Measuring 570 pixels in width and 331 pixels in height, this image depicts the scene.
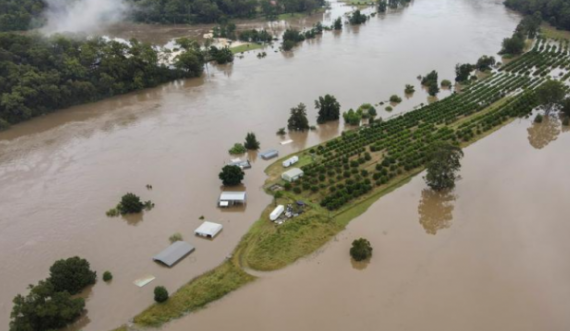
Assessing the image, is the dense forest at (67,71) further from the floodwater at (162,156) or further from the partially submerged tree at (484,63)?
the partially submerged tree at (484,63)

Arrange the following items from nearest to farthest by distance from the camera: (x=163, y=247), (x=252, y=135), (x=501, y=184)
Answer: (x=163, y=247) < (x=501, y=184) < (x=252, y=135)

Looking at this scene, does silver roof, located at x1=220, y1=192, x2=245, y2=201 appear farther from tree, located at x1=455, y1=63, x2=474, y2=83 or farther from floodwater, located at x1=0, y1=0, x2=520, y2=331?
tree, located at x1=455, y1=63, x2=474, y2=83

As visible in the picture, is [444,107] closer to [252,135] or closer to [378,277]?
[252,135]

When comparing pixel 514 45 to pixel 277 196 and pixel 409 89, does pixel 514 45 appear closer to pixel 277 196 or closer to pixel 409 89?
pixel 409 89

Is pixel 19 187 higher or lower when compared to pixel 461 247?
higher

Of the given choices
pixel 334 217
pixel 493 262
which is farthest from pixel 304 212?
pixel 493 262

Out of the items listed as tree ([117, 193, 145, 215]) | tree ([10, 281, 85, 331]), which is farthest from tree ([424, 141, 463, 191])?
tree ([10, 281, 85, 331])
